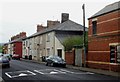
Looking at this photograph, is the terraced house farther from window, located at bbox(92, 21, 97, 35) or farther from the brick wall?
window, located at bbox(92, 21, 97, 35)

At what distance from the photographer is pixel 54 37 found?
5166cm

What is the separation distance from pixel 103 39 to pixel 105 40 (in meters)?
0.50

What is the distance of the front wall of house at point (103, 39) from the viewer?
29016 mm

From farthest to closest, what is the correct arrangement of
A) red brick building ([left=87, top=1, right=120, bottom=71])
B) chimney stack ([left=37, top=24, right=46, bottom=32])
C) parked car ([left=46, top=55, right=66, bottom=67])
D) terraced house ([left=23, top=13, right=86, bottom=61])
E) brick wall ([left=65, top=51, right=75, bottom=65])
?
chimney stack ([left=37, top=24, right=46, bottom=32])
terraced house ([left=23, top=13, right=86, bottom=61])
brick wall ([left=65, top=51, right=75, bottom=65])
parked car ([left=46, top=55, right=66, bottom=67])
red brick building ([left=87, top=1, right=120, bottom=71])

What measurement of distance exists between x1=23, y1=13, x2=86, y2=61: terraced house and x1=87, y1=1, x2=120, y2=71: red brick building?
12.5m

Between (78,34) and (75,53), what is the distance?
48.3 feet

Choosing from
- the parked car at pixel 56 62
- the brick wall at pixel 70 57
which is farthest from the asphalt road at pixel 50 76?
the brick wall at pixel 70 57

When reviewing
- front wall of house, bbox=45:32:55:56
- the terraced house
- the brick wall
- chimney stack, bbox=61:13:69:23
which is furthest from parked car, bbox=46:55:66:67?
chimney stack, bbox=61:13:69:23

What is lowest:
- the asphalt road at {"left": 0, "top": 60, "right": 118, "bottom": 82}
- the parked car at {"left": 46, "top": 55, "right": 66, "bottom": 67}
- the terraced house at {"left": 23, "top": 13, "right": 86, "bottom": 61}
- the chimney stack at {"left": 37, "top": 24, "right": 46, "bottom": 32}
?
the asphalt road at {"left": 0, "top": 60, "right": 118, "bottom": 82}

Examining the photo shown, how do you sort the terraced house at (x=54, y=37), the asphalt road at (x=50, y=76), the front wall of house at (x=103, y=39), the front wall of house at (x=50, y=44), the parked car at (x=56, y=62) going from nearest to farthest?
the asphalt road at (x=50, y=76), the front wall of house at (x=103, y=39), the parked car at (x=56, y=62), the terraced house at (x=54, y=37), the front wall of house at (x=50, y=44)

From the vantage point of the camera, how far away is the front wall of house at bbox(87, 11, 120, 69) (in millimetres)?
29016

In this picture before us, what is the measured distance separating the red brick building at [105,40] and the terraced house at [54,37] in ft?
40.9

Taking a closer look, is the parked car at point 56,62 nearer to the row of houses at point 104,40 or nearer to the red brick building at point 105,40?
the row of houses at point 104,40

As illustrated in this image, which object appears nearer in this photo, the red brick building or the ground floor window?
the red brick building
